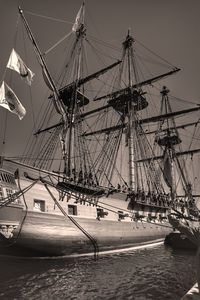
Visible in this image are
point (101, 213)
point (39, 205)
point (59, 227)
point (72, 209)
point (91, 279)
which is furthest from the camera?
point (101, 213)

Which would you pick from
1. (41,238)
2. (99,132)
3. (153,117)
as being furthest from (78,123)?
(41,238)

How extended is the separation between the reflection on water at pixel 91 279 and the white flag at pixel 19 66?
33.7 ft

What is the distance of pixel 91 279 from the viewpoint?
519 inches

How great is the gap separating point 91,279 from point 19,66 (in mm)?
11854

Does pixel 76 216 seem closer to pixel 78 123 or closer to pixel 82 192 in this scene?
pixel 82 192

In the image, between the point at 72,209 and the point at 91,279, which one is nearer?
the point at 91,279

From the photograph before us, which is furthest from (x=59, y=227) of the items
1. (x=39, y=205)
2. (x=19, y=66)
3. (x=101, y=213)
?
(x=19, y=66)

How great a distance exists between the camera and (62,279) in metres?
13.0

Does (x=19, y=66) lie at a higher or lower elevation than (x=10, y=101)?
higher

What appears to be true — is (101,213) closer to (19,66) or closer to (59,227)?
(59,227)

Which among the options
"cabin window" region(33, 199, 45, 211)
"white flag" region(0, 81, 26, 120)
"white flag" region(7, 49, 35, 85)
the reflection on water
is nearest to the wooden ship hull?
"cabin window" region(33, 199, 45, 211)

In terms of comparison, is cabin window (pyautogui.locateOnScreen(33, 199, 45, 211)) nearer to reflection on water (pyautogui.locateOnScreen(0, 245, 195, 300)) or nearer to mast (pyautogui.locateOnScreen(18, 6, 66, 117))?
reflection on water (pyautogui.locateOnScreen(0, 245, 195, 300))

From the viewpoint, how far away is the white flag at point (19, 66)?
52.7ft

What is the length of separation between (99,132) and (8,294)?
29.8m
